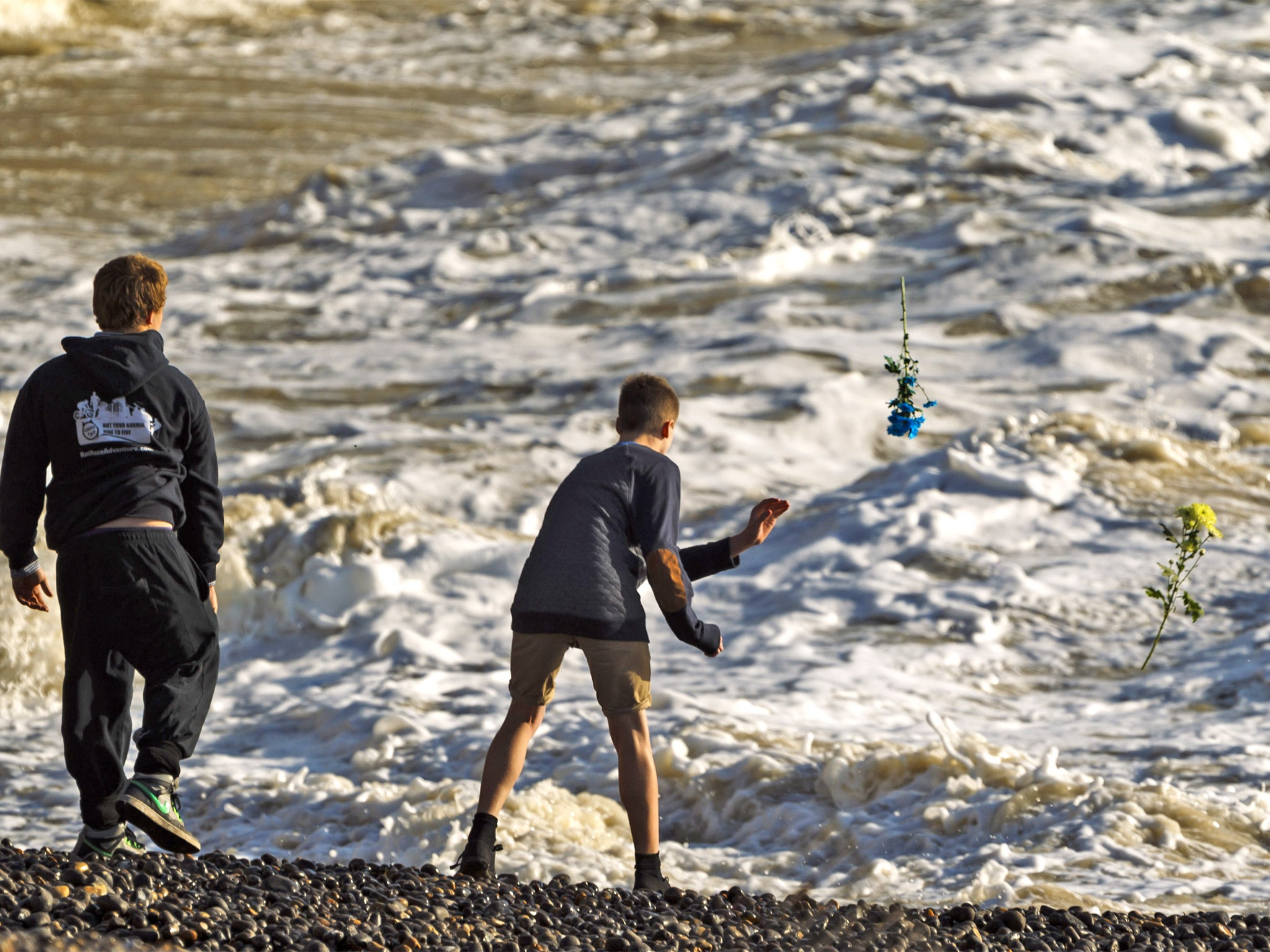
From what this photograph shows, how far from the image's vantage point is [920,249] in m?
12.9

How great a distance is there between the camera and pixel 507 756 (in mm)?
3963

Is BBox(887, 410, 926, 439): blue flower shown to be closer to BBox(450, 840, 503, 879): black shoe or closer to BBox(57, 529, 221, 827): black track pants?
BBox(450, 840, 503, 879): black shoe

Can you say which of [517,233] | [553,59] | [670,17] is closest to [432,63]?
[553,59]

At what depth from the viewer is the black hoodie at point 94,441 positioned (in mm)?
3668

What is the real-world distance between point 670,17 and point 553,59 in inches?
130

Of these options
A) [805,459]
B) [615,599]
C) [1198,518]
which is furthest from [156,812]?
[805,459]

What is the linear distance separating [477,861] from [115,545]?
1299 millimetres

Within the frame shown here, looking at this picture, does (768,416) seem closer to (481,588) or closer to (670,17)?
(481,588)

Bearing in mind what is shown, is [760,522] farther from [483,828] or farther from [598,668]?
[483,828]

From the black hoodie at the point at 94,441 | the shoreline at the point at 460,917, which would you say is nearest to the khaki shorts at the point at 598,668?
the shoreline at the point at 460,917

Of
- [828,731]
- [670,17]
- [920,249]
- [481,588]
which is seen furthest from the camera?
[670,17]

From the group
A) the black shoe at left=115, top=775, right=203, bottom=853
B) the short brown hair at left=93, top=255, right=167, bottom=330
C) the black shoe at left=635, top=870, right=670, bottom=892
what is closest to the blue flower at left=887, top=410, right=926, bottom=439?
the black shoe at left=635, top=870, right=670, bottom=892

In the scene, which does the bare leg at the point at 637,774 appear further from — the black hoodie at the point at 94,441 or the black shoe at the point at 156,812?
the black hoodie at the point at 94,441

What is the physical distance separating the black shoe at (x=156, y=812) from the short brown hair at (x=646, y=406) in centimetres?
155
